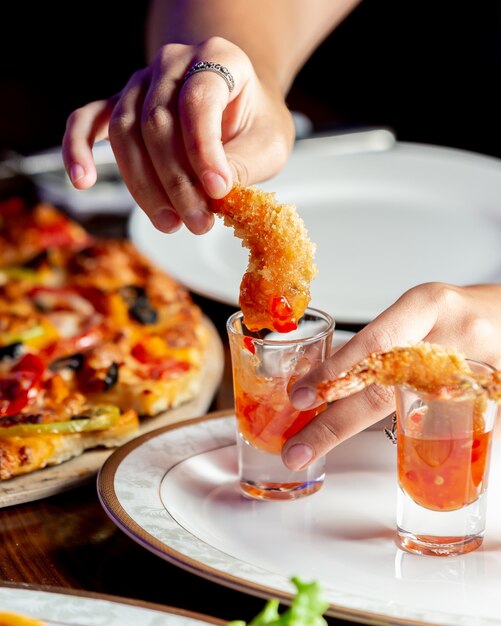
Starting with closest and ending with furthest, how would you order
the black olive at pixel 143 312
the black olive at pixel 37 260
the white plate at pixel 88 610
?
the white plate at pixel 88 610
the black olive at pixel 143 312
the black olive at pixel 37 260

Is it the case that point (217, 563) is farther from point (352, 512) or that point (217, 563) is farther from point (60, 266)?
point (60, 266)

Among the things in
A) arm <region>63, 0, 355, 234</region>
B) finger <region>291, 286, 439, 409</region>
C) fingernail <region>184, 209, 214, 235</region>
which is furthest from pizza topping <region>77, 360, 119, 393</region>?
finger <region>291, 286, 439, 409</region>

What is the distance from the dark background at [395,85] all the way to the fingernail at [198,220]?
267cm

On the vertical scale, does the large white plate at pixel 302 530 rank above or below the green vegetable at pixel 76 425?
above

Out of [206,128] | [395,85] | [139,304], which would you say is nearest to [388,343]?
[206,128]

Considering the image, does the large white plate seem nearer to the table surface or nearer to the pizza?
the table surface

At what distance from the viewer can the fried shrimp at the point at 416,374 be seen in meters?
1.53

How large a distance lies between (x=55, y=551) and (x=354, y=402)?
2.06 ft

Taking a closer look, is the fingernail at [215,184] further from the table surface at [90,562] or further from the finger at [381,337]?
the table surface at [90,562]

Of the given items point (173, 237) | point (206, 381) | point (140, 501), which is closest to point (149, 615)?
point (140, 501)

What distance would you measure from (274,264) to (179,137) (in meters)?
0.38

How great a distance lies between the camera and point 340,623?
1611 mm

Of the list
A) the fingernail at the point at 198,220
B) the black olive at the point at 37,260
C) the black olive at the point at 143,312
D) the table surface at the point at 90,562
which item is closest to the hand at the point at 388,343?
the table surface at the point at 90,562

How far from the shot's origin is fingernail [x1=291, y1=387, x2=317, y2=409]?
5.20 feet
